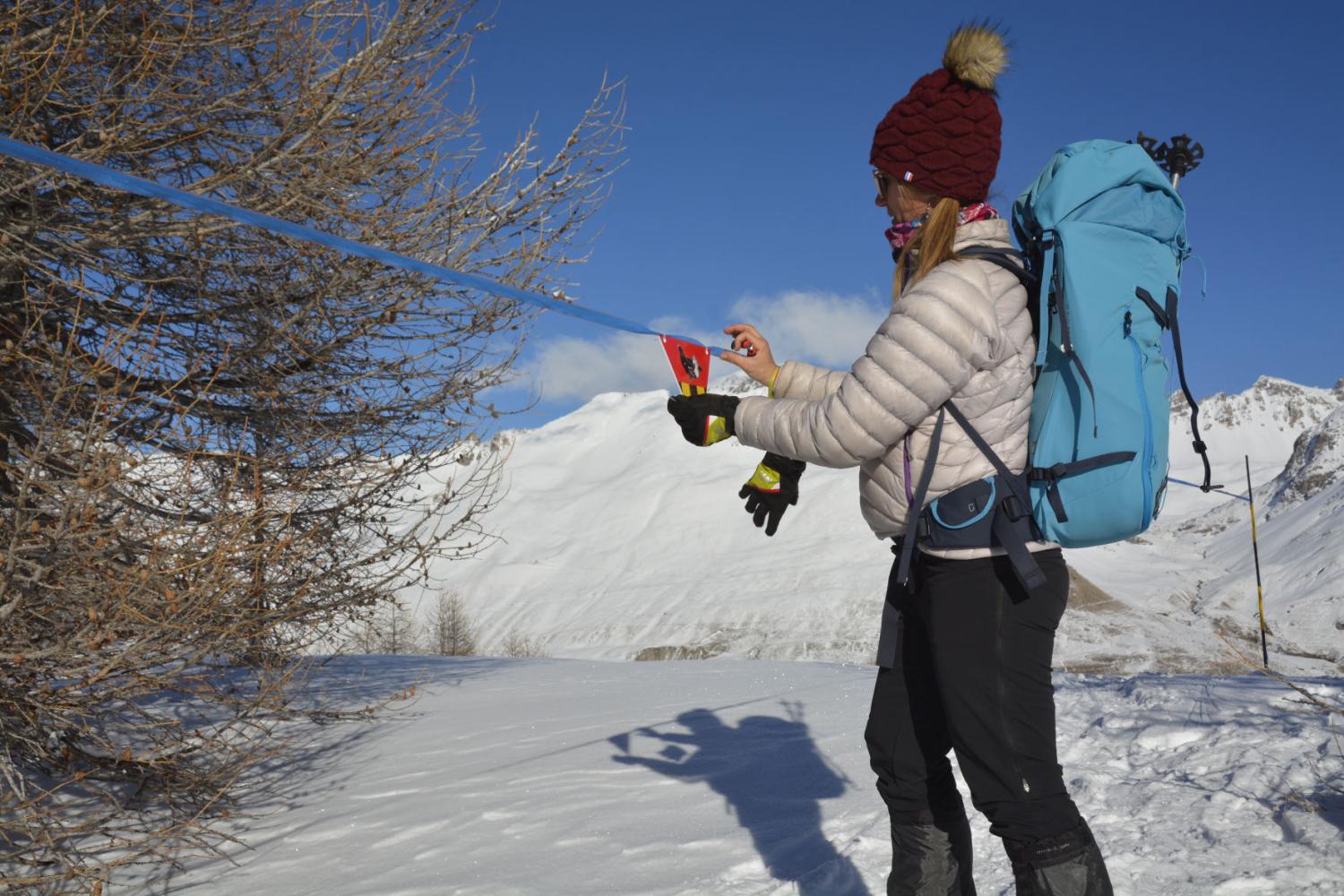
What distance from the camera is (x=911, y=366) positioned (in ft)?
6.13

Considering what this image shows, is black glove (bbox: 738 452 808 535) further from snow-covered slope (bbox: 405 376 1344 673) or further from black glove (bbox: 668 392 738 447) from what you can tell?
snow-covered slope (bbox: 405 376 1344 673)

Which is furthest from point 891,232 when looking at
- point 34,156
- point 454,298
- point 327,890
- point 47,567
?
point 454,298

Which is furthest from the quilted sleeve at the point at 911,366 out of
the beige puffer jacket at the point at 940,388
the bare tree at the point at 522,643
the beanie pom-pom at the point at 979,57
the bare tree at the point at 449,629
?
the bare tree at the point at 522,643

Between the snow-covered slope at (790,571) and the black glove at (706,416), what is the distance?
17.9 m

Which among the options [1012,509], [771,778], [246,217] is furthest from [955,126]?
[771,778]

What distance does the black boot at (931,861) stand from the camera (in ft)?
7.17

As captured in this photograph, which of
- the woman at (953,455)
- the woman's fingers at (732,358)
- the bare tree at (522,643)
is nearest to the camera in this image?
the woman at (953,455)

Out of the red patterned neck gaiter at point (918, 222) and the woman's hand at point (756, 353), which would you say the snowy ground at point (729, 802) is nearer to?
the woman's hand at point (756, 353)

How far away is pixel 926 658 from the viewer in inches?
85.8

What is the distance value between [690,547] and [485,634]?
36.9ft

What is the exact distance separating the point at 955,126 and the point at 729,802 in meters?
2.95

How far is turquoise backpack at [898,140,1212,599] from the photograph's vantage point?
5.92 feet

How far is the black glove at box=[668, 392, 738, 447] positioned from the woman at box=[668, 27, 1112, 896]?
6cm

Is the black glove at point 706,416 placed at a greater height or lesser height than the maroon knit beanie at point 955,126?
lesser
